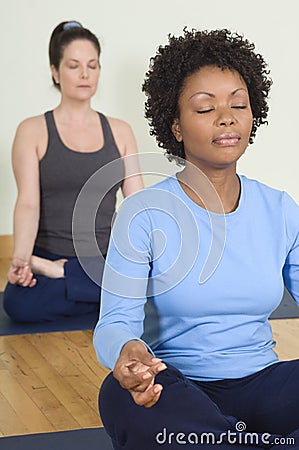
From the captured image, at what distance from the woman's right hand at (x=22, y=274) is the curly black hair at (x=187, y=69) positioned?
1249 millimetres

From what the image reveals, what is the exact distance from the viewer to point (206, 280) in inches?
66.9

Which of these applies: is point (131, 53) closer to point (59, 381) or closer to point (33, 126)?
point (33, 126)

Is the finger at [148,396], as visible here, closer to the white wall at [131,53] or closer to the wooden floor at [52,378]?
the wooden floor at [52,378]

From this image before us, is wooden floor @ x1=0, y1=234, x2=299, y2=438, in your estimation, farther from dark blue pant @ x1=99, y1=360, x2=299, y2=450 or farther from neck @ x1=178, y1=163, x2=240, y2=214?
neck @ x1=178, y1=163, x2=240, y2=214

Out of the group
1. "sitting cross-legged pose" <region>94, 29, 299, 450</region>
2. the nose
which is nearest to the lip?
"sitting cross-legged pose" <region>94, 29, 299, 450</region>

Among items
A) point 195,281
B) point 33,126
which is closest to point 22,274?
point 33,126

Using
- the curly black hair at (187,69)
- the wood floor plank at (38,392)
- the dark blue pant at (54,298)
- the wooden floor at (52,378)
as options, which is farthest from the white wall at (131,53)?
the curly black hair at (187,69)

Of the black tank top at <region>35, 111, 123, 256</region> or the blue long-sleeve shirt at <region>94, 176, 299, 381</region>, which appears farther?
the black tank top at <region>35, 111, 123, 256</region>

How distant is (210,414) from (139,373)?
0.22 m

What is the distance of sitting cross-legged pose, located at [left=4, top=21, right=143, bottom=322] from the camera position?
3.11m

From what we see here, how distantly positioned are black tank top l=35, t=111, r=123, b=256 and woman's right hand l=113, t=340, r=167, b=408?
1.74 m

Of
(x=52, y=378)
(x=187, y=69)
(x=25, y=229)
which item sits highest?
(x=187, y=69)

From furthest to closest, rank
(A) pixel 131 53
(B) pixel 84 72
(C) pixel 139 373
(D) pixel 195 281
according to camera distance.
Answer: (A) pixel 131 53
(B) pixel 84 72
(D) pixel 195 281
(C) pixel 139 373

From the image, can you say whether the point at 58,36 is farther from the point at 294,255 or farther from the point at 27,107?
the point at 294,255
